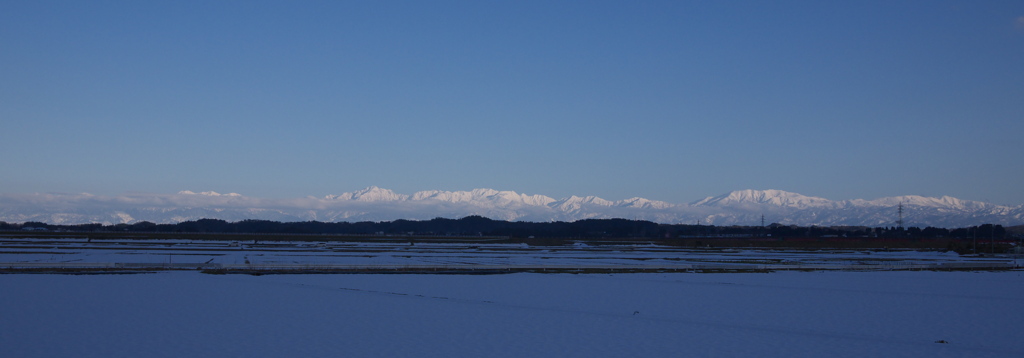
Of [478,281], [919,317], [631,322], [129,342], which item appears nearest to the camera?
[129,342]

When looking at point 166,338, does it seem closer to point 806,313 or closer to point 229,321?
point 229,321

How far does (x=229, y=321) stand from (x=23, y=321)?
15.8 ft

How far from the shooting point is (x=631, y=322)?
21.1 m

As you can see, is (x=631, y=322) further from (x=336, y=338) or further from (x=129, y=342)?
(x=129, y=342)

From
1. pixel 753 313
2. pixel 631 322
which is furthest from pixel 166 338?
pixel 753 313

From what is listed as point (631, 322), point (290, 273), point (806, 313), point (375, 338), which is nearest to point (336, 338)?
point (375, 338)

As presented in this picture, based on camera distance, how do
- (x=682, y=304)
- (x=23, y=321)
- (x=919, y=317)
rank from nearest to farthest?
1. (x=23, y=321)
2. (x=919, y=317)
3. (x=682, y=304)

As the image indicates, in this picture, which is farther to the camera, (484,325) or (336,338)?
(484,325)

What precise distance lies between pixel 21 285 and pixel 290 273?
11714 millimetres

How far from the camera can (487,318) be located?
21469 millimetres

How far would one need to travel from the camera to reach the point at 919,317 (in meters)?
23.1

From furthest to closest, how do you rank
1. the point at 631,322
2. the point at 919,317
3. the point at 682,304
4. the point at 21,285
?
the point at 21,285 → the point at 682,304 → the point at 919,317 → the point at 631,322

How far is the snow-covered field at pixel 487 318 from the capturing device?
16.6 meters

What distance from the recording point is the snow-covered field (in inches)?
653
